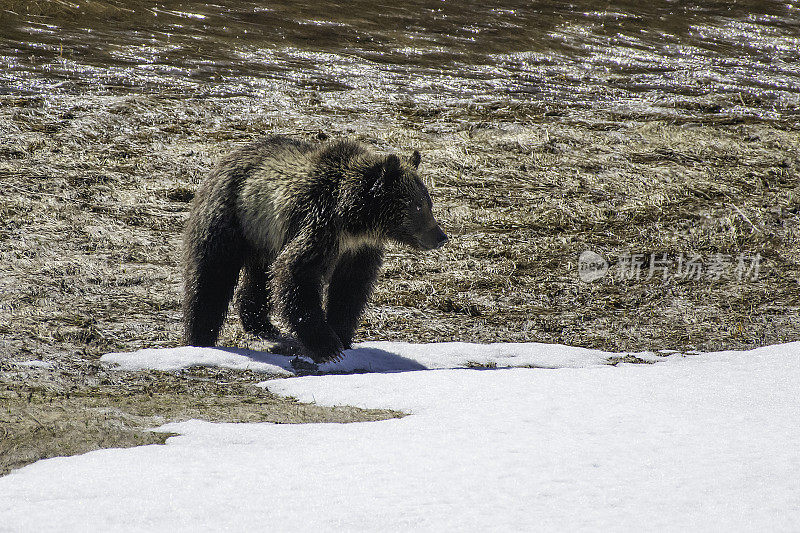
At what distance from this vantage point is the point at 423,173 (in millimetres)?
11016

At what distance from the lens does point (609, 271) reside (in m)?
8.74

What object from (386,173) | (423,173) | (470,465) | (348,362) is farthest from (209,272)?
(423,173)

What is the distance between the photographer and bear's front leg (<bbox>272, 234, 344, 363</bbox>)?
20.1 ft

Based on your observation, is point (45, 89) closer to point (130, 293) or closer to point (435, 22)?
point (130, 293)

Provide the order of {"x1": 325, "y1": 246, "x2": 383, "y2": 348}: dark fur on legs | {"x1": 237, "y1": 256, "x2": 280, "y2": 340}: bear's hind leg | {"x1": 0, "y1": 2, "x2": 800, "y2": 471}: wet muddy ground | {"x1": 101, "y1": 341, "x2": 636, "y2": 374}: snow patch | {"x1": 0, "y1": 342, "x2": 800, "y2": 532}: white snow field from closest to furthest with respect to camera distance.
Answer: {"x1": 0, "y1": 342, "x2": 800, "y2": 532}: white snow field → {"x1": 101, "y1": 341, "x2": 636, "y2": 374}: snow patch → {"x1": 325, "y1": 246, "x2": 383, "y2": 348}: dark fur on legs → {"x1": 0, "y1": 2, "x2": 800, "y2": 471}: wet muddy ground → {"x1": 237, "y1": 256, "x2": 280, "y2": 340}: bear's hind leg

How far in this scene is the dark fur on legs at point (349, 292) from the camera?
21.7ft

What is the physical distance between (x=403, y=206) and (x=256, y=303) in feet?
4.73

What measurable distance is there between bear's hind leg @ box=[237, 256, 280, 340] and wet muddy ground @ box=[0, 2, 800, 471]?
4.9 inches

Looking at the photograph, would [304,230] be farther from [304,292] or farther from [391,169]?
[391,169]

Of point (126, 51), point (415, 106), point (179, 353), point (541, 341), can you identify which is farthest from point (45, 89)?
point (541, 341)

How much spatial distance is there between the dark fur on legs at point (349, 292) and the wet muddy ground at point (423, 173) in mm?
595

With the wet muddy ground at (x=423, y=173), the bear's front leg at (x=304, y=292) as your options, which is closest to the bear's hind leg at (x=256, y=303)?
the wet muddy ground at (x=423, y=173)

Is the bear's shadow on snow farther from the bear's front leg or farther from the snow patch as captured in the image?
the bear's front leg

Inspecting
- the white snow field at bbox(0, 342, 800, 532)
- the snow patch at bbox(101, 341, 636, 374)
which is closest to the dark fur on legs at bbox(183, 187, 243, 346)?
the snow patch at bbox(101, 341, 636, 374)
